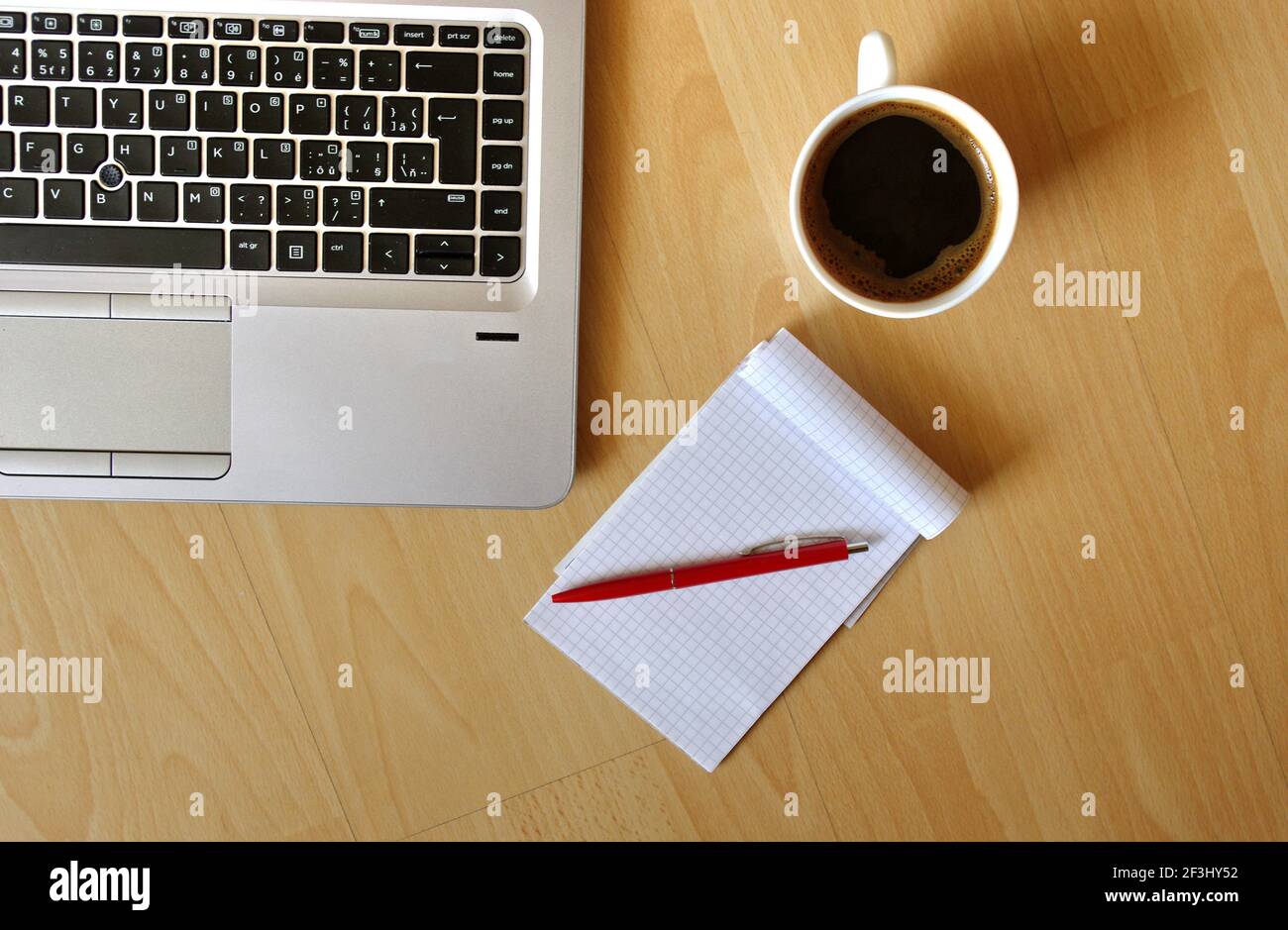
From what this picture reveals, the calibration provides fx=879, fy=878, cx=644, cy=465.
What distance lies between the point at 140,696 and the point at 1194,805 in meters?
0.73

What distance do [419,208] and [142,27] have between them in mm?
192

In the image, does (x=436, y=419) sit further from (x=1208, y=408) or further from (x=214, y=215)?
(x=1208, y=408)

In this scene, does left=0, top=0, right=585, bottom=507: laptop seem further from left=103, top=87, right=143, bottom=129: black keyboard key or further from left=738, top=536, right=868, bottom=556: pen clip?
left=738, top=536, right=868, bottom=556: pen clip

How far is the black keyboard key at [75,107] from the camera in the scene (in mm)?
517

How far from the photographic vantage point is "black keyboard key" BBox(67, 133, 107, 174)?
520 mm

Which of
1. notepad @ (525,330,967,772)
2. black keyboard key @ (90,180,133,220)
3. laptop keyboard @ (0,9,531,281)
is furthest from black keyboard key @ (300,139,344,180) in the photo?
notepad @ (525,330,967,772)

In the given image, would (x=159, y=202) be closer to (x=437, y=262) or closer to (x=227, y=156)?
(x=227, y=156)

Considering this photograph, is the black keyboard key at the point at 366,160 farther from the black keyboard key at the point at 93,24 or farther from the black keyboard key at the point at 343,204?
the black keyboard key at the point at 93,24

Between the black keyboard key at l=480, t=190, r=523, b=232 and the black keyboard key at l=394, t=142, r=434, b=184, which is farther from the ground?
the black keyboard key at l=394, t=142, r=434, b=184

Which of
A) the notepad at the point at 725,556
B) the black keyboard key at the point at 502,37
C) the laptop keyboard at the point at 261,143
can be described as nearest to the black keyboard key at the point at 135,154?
the laptop keyboard at the point at 261,143

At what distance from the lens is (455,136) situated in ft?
1.73

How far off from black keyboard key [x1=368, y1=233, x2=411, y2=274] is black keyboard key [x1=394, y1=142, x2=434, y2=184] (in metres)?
0.03

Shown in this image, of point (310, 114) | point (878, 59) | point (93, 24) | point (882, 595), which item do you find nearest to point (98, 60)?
point (93, 24)

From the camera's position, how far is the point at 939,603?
60cm
